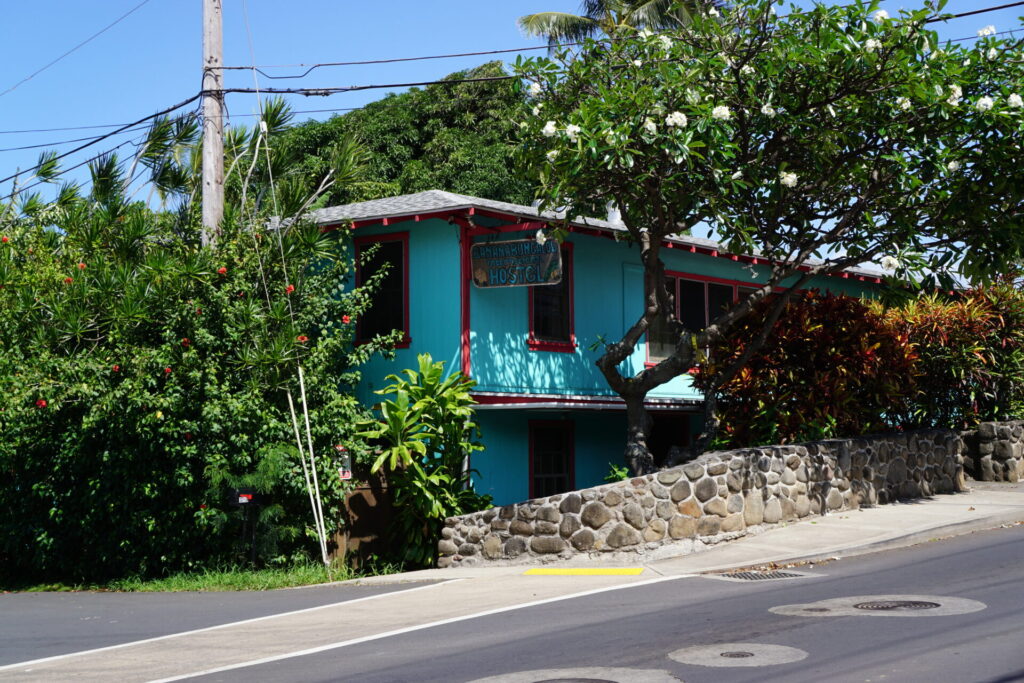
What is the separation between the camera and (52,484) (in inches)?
658

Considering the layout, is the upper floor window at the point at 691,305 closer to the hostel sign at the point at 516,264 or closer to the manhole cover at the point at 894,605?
the hostel sign at the point at 516,264

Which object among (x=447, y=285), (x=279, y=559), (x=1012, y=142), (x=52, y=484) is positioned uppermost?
(x=1012, y=142)

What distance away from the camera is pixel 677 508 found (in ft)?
46.4

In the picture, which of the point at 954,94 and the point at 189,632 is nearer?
the point at 189,632

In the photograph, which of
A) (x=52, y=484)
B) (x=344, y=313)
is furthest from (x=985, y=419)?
(x=52, y=484)

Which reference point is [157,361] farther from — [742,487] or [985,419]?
[985,419]

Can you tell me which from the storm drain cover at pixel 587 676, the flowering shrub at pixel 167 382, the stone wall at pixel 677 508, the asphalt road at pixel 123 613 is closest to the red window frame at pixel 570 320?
the flowering shrub at pixel 167 382

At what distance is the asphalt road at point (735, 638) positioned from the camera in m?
7.21

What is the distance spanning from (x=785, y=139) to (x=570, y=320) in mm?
5359

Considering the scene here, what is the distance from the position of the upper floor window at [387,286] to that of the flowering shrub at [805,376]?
A: 16.6 ft

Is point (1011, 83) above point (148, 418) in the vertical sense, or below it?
above

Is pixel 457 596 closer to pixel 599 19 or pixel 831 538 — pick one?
pixel 831 538

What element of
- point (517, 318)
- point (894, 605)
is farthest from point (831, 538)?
point (517, 318)

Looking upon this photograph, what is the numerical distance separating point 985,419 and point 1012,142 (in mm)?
7336
